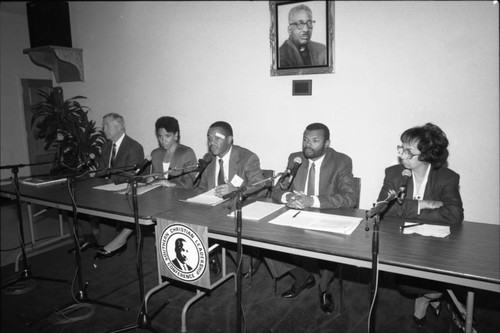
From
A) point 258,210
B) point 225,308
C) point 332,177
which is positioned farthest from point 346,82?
point 225,308

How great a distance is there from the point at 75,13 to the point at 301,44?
3614 mm

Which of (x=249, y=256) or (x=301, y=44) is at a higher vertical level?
(x=301, y=44)

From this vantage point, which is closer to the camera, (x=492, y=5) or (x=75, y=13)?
(x=492, y=5)

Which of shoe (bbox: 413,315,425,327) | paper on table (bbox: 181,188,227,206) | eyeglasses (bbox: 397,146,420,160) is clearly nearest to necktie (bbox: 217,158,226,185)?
paper on table (bbox: 181,188,227,206)

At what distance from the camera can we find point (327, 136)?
2.91 meters

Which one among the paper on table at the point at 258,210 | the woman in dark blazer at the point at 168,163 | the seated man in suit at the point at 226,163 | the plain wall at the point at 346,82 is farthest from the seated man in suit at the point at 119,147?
the paper on table at the point at 258,210

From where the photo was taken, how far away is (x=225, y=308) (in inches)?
108

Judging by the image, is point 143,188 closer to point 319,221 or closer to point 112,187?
point 112,187

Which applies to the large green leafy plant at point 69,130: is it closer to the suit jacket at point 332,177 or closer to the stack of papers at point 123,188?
the stack of papers at point 123,188

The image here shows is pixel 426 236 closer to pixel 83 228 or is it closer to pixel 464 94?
pixel 464 94

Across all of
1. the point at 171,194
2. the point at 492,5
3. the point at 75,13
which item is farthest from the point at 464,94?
the point at 75,13

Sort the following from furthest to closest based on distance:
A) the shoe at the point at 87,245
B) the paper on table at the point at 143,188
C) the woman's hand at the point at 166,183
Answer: the shoe at the point at 87,245 → the woman's hand at the point at 166,183 → the paper on table at the point at 143,188

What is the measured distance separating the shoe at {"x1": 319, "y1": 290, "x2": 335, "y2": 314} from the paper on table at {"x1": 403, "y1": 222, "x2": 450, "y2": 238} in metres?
0.90

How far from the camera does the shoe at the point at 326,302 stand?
2652mm
